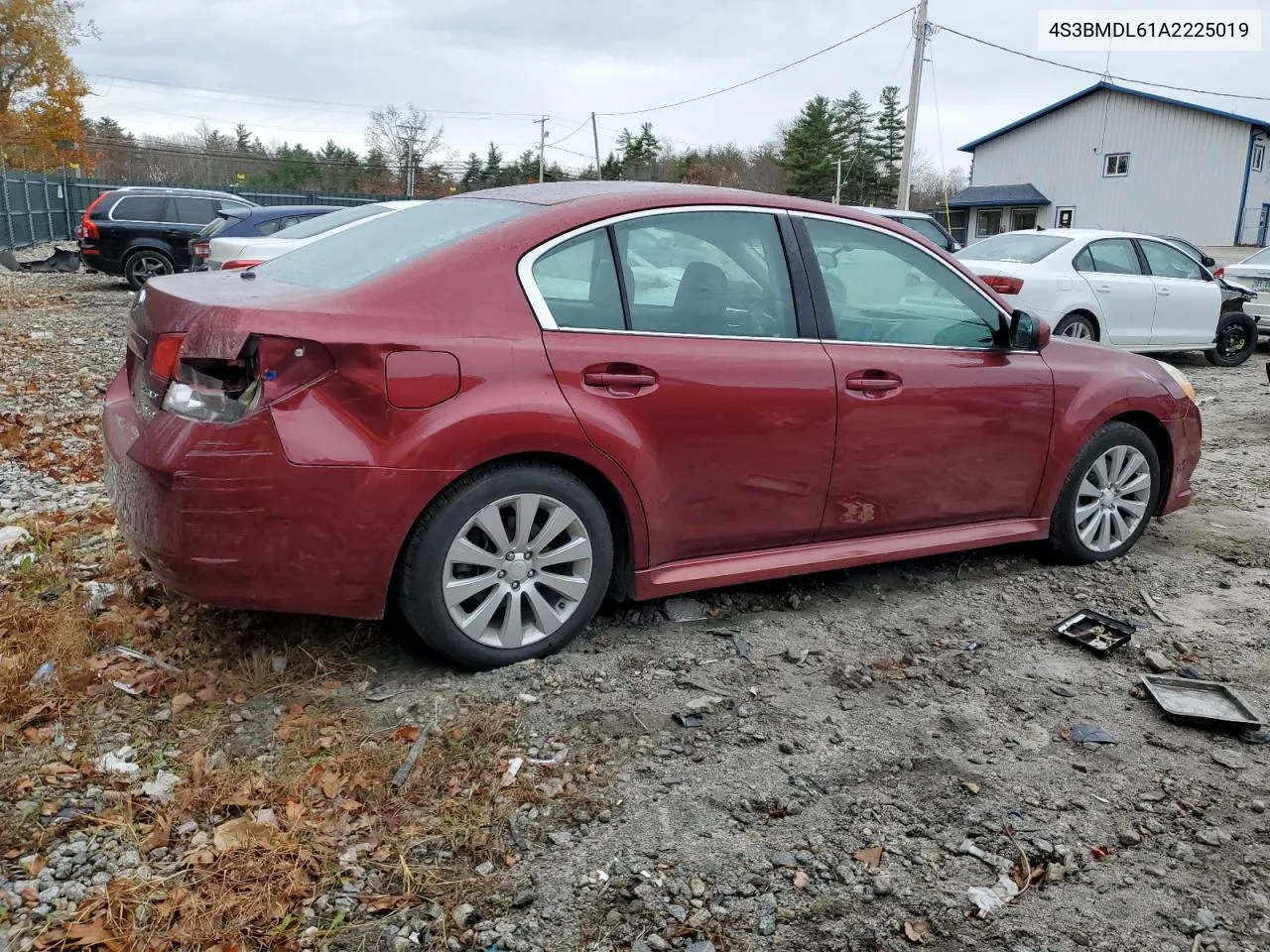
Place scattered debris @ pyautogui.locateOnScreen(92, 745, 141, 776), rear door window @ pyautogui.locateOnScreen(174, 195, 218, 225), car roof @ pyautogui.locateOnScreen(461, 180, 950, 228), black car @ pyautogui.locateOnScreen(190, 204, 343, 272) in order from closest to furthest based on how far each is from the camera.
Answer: scattered debris @ pyautogui.locateOnScreen(92, 745, 141, 776) < car roof @ pyautogui.locateOnScreen(461, 180, 950, 228) < black car @ pyautogui.locateOnScreen(190, 204, 343, 272) < rear door window @ pyautogui.locateOnScreen(174, 195, 218, 225)

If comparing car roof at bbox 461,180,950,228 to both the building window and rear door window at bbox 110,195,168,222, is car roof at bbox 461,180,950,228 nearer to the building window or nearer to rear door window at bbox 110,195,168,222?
rear door window at bbox 110,195,168,222

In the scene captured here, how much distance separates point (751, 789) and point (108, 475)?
94.4 inches

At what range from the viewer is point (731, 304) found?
4.05 metres

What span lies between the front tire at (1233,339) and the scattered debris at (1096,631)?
10.1m

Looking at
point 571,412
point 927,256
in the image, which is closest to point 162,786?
point 571,412

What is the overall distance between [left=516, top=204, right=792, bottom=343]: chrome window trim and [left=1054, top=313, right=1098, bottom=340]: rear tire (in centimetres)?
810

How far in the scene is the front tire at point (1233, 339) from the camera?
13049 millimetres

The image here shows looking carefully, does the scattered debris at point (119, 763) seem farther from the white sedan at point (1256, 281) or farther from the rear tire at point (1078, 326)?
the white sedan at point (1256, 281)

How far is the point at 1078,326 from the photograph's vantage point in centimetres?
1140

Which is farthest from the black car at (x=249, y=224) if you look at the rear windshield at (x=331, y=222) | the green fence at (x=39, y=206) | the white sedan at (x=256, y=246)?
the green fence at (x=39, y=206)

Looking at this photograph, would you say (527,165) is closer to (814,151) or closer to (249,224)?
(814,151)

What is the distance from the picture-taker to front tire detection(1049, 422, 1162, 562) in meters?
5.01

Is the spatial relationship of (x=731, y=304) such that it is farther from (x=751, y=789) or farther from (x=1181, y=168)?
(x=1181, y=168)

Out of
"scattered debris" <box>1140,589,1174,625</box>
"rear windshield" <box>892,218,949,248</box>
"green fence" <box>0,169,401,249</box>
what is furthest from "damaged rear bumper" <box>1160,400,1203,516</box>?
"green fence" <box>0,169,401,249</box>
